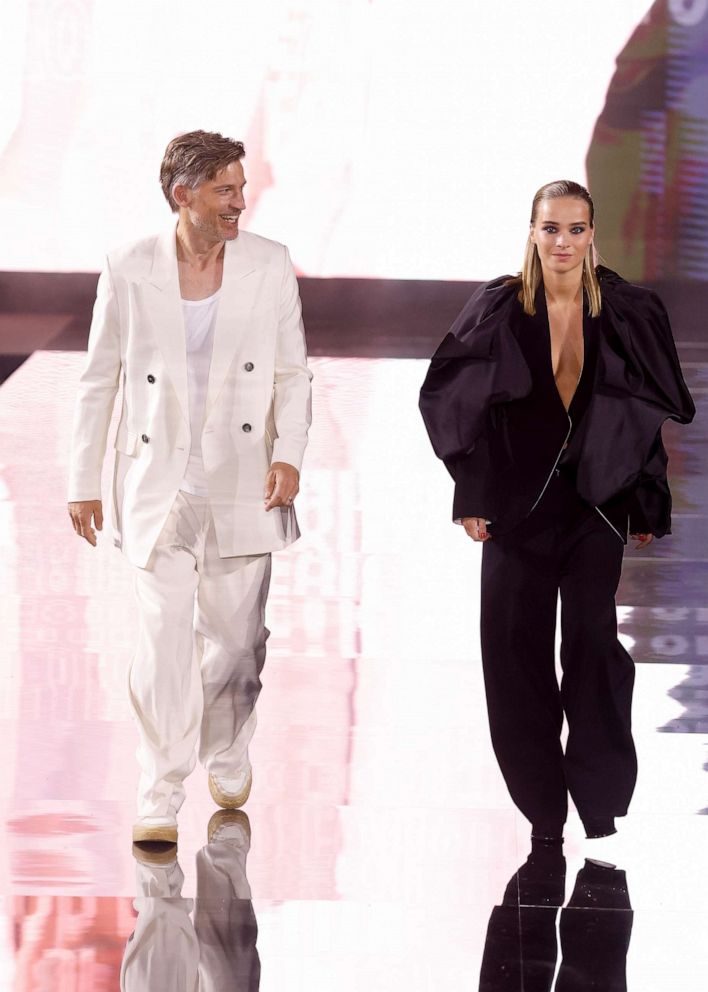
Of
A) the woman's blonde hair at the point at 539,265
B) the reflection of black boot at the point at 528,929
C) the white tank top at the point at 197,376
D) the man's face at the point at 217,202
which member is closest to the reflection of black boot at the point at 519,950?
the reflection of black boot at the point at 528,929

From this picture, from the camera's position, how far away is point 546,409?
392 centimetres

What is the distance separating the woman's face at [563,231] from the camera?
12.6ft

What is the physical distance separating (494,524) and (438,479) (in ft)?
13.5

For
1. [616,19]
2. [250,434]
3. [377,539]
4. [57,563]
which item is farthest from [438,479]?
[616,19]

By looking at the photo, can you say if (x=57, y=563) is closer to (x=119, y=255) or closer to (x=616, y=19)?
(x=119, y=255)

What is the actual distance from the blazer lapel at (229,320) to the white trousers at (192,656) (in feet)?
0.89

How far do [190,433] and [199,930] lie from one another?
44.4 inches

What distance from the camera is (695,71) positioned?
1170cm

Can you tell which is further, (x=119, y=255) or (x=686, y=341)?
(x=686, y=341)

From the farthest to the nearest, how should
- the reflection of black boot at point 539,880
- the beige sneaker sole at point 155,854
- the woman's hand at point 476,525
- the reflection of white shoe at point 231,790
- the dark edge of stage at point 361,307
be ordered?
the dark edge of stage at point 361,307 < the reflection of white shoe at point 231,790 < the woman's hand at point 476,525 < the beige sneaker sole at point 155,854 < the reflection of black boot at point 539,880

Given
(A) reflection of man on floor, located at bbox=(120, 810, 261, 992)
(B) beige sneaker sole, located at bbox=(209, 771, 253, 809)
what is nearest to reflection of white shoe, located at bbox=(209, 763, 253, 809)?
(B) beige sneaker sole, located at bbox=(209, 771, 253, 809)

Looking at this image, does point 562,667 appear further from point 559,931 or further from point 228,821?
point 228,821

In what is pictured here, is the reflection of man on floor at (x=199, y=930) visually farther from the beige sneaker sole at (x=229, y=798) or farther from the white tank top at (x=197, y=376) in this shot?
the white tank top at (x=197, y=376)

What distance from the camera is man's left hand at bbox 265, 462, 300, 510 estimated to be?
402 cm
